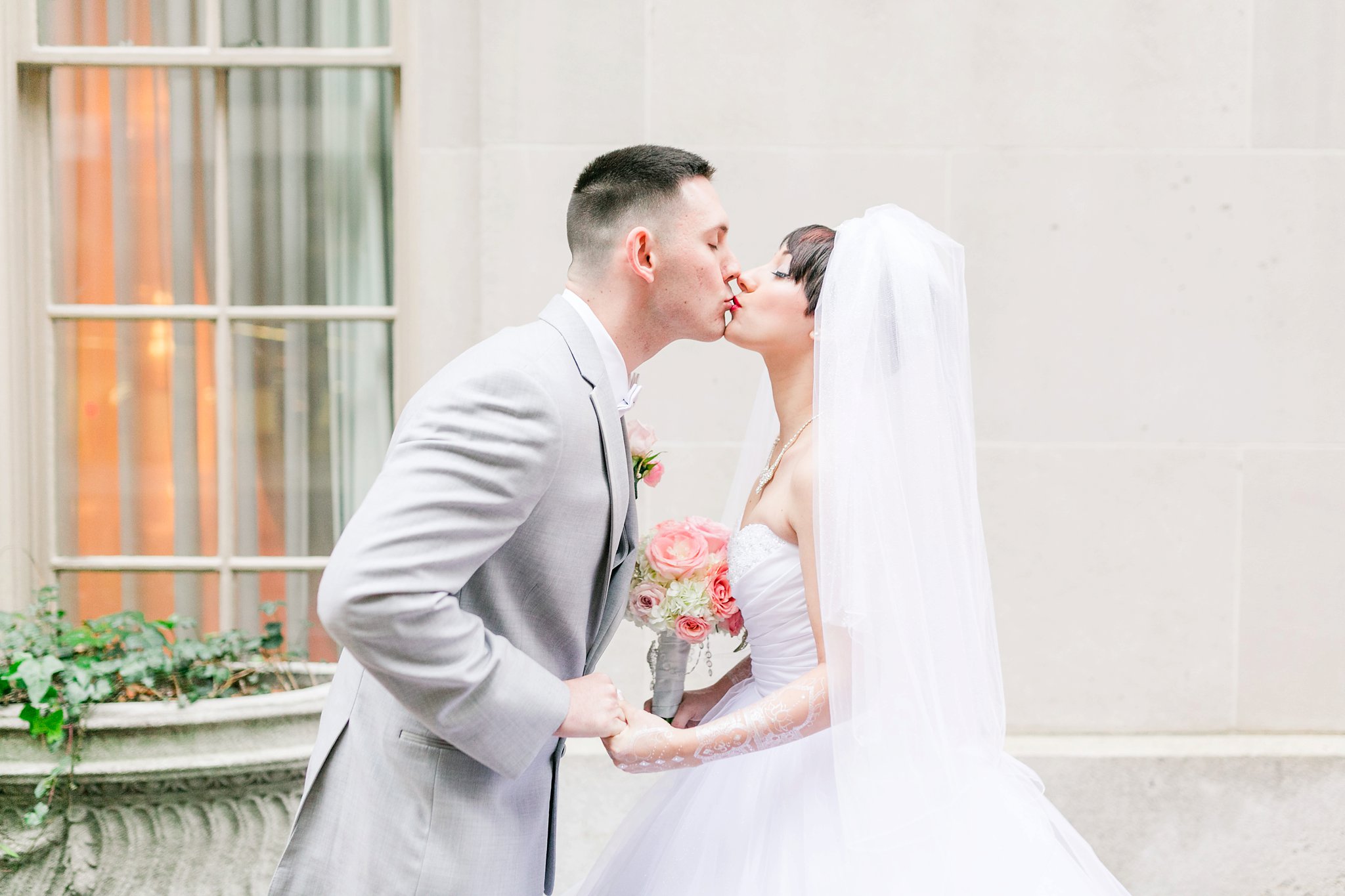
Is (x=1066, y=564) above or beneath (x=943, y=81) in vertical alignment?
beneath

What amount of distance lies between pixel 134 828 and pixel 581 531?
2.45 meters

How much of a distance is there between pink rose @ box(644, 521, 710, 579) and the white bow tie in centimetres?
36

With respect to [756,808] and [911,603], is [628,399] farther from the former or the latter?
[756,808]

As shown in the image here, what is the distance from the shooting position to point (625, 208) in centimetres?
199

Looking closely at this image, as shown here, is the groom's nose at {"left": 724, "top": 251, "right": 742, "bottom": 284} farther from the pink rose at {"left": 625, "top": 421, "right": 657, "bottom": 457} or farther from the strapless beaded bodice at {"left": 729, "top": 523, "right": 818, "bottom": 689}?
the strapless beaded bodice at {"left": 729, "top": 523, "right": 818, "bottom": 689}

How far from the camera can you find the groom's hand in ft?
5.58

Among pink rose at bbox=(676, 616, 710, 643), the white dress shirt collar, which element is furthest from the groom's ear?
pink rose at bbox=(676, 616, 710, 643)

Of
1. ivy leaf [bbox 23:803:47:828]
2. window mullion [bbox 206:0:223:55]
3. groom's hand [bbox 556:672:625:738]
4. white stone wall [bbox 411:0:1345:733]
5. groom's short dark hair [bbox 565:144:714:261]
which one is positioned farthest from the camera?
window mullion [bbox 206:0:223:55]

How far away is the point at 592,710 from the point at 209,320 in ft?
9.67

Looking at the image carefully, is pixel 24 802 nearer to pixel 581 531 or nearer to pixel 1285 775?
pixel 581 531

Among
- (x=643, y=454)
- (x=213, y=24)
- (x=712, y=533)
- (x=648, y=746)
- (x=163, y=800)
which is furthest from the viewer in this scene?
(x=213, y=24)

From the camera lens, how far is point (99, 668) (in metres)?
3.23

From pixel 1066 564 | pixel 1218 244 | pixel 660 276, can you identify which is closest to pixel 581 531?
pixel 660 276

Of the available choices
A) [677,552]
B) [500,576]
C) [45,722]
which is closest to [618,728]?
[500,576]
